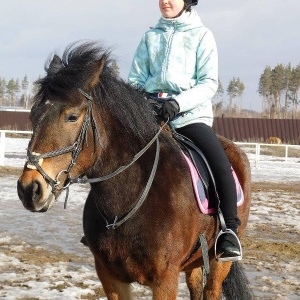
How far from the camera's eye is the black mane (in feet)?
10.7

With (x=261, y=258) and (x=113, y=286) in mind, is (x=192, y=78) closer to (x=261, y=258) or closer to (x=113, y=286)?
(x=113, y=286)

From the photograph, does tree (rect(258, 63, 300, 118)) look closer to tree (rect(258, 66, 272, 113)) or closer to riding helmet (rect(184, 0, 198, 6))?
tree (rect(258, 66, 272, 113))

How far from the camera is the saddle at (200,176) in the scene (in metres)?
3.96

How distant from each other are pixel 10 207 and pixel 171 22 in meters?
7.84

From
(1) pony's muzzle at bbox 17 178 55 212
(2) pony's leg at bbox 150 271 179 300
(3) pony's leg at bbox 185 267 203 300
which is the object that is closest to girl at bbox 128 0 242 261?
(2) pony's leg at bbox 150 271 179 300

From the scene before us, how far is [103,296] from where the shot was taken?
18.7 feet

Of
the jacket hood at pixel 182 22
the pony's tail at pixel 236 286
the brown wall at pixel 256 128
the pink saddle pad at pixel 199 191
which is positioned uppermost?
the jacket hood at pixel 182 22

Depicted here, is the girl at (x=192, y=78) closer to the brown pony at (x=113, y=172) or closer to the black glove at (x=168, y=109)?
the black glove at (x=168, y=109)

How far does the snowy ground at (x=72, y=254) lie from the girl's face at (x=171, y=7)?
290 cm

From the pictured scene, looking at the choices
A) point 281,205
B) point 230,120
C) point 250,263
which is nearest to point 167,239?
point 250,263

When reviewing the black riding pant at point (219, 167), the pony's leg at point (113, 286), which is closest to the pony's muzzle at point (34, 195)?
the pony's leg at point (113, 286)

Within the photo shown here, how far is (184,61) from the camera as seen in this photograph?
427 cm

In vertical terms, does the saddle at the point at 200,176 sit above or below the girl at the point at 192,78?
below

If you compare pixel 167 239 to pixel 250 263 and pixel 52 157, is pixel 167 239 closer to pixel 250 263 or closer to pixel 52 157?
pixel 52 157
